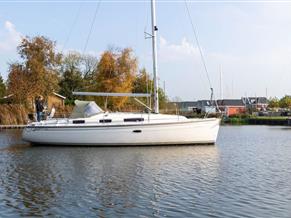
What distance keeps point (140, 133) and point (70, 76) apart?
58.0 metres

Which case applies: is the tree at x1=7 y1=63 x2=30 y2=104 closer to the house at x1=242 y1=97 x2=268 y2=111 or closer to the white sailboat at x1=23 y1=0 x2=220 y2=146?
the white sailboat at x1=23 y1=0 x2=220 y2=146

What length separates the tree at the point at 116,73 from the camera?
5799 centimetres

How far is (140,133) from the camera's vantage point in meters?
23.3

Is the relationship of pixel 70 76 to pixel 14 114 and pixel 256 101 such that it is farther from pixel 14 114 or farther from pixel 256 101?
pixel 256 101

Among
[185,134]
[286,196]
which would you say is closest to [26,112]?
[185,134]

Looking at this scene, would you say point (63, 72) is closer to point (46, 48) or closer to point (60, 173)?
point (46, 48)

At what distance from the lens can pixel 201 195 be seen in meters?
11.1

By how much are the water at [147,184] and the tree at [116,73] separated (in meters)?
37.1

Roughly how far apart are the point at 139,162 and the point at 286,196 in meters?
7.70

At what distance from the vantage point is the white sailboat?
23219 mm

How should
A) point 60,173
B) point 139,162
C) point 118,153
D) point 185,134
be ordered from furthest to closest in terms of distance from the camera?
point 185,134, point 118,153, point 139,162, point 60,173

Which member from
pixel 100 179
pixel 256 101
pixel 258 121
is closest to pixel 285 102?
pixel 256 101

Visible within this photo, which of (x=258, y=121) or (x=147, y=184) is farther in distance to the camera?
(x=258, y=121)

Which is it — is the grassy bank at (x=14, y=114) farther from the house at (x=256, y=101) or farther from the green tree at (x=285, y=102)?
the house at (x=256, y=101)
